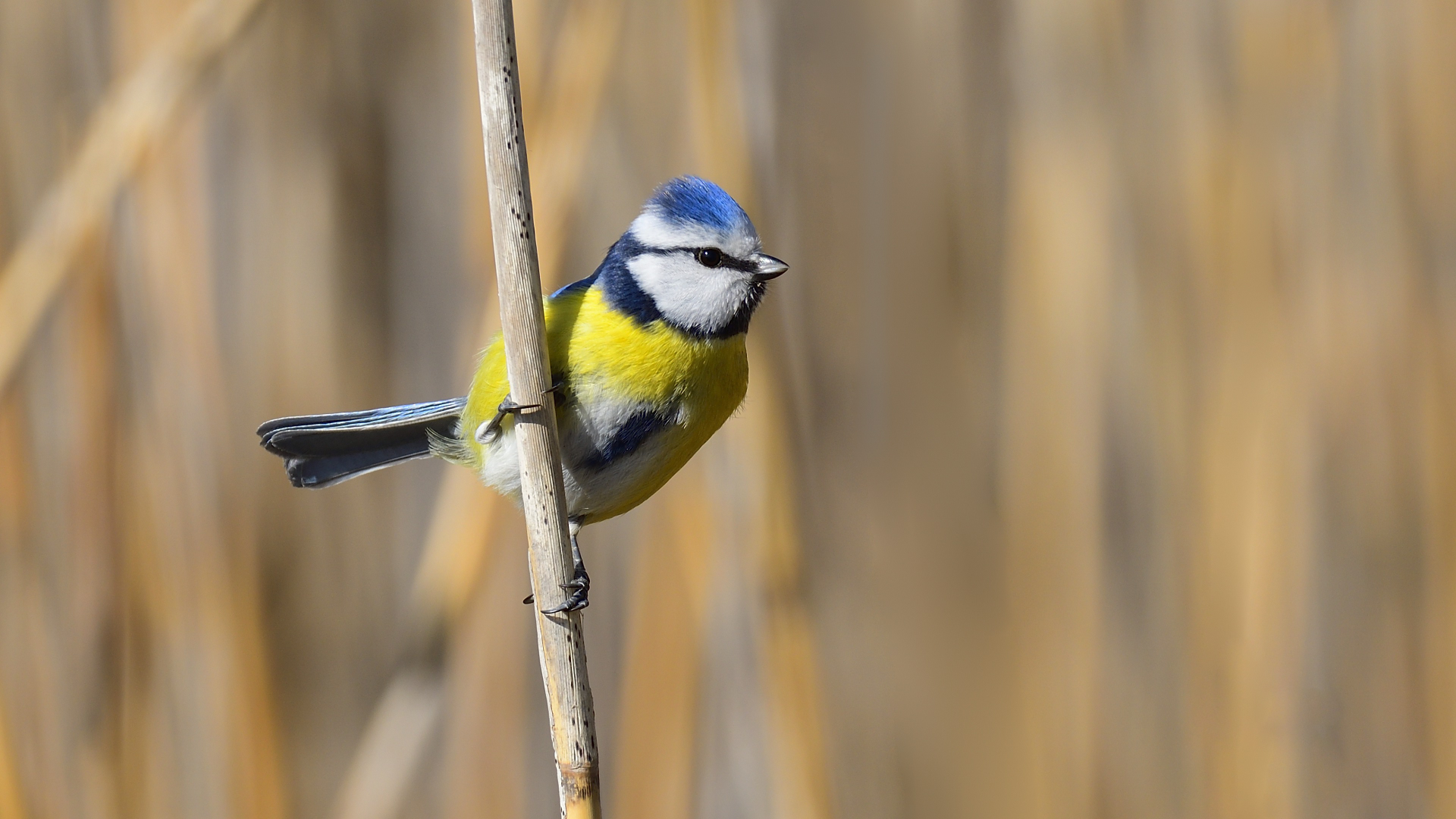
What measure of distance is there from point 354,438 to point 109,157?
34 cm

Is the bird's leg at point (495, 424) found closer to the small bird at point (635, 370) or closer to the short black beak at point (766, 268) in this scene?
the small bird at point (635, 370)

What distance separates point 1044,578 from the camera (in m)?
1.31

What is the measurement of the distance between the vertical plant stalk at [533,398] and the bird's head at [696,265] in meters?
0.26

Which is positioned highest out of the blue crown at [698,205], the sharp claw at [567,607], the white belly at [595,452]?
the blue crown at [698,205]

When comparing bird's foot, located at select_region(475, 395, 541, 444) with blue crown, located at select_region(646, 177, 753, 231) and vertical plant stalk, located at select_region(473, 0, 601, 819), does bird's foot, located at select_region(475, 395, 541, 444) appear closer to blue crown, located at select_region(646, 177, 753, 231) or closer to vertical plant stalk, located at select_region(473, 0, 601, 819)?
vertical plant stalk, located at select_region(473, 0, 601, 819)

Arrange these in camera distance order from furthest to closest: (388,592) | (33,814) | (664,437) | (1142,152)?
1. (388,592)
2. (1142,152)
3. (33,814)
4. (664,437)

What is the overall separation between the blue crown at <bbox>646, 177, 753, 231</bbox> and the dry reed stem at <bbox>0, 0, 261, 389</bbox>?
392 millimetres

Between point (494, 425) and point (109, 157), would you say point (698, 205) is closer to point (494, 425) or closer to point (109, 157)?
point (494, 425)

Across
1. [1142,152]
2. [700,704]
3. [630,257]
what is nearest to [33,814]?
[700,704]

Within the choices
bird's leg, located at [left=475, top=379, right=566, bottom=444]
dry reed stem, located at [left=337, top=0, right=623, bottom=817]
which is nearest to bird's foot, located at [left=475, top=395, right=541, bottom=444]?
bird's leg, located at [left=475, top=379, right=566, bottom=444]

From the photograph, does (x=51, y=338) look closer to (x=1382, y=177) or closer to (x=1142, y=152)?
(x=1142, y=152)

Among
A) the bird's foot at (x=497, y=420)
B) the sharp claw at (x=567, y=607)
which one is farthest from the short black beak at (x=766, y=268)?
the sharp claw at (x=567, y=607)

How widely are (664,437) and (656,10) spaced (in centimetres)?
66

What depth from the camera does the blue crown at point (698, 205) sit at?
37.8 inches
